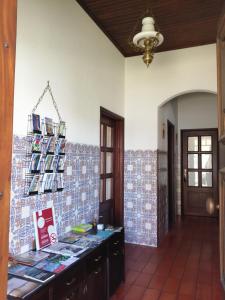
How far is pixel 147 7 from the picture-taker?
276 cm

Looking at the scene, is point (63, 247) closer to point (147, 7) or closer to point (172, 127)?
point (147, 7)

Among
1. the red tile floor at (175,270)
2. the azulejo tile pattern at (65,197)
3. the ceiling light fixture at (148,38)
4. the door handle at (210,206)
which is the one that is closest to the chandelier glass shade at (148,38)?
→ the ceiling light fixture at (148,38)

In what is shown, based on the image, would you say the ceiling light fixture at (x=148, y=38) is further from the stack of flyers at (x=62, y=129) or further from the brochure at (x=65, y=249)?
the brochure at (x=65, y=249)

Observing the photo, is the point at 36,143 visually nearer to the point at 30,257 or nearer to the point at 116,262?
the point at 30,257

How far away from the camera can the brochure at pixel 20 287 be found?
1.25m

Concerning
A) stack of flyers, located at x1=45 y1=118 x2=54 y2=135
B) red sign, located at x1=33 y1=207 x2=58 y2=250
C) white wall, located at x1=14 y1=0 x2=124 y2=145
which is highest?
white wall, located at x1=14 y1=0 x2=124 y2=145

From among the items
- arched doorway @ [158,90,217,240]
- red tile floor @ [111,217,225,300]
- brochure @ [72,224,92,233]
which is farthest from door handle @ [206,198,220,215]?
brochure @ [72,224,92,233]

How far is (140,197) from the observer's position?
380 centimetres

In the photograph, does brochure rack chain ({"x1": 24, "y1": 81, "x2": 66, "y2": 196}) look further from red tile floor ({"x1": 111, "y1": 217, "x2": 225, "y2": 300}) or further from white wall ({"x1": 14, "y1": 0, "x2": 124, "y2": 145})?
red tile floor ({"x1": 111, "y1": 217, "x2": 225, "y2": 300})

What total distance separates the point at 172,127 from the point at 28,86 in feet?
12.8

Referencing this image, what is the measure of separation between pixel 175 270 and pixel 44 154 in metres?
2.14

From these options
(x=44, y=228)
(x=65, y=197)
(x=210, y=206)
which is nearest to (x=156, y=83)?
(x=65, y=197)

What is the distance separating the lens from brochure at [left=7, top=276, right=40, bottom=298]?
1.25 meters

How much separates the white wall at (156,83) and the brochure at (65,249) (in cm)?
220
